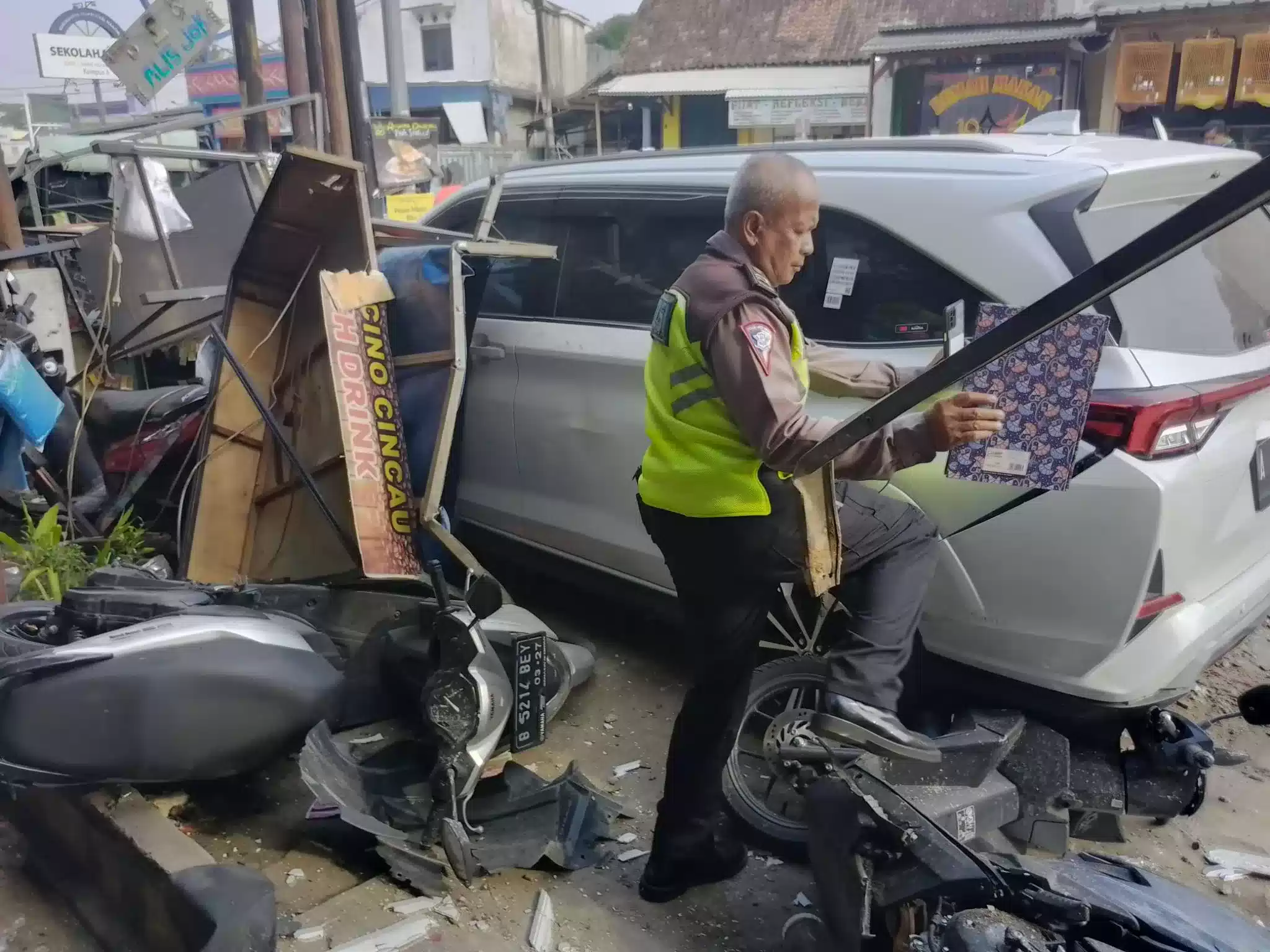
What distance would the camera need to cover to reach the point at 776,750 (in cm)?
279

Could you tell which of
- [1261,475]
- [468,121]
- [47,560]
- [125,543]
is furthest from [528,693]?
[468,121]

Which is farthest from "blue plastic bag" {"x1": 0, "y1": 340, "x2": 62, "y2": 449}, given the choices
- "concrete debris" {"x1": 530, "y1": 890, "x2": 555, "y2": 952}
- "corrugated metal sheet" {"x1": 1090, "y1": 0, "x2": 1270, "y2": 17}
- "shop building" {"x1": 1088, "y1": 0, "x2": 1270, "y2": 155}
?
"corrugated metal sheet" {"x1": 1090, "y1": 0, "x2": 1270, "y2": 17}

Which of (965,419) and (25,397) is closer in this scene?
(965,419)

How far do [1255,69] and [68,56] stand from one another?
3140 centimetres

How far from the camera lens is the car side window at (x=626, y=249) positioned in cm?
336

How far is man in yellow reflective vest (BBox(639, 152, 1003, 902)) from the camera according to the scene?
205 cm

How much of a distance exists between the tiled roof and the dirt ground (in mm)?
16819

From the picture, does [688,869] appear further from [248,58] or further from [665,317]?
[248,58]

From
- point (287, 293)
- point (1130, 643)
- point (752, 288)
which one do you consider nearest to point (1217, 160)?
point (1130, 643)

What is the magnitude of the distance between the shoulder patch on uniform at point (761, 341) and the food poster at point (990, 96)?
1274cm

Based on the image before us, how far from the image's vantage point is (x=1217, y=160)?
2.81 m

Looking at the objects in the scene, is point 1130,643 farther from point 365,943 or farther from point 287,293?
point 287,293

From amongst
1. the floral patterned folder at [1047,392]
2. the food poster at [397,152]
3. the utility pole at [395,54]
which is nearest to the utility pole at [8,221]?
the floral patterned folder at [1047,392]

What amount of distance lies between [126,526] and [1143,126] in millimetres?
14145
